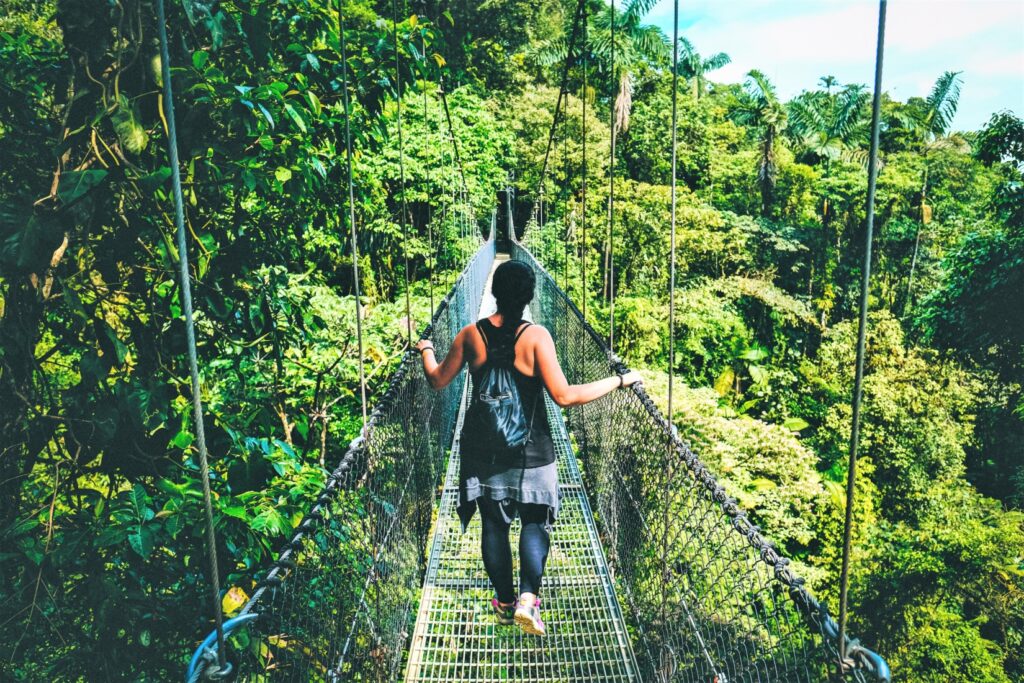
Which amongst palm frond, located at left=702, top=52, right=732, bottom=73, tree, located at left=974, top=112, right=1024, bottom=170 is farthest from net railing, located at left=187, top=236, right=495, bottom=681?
palm frond, located at left=702, top=52, right=732, bottom=73

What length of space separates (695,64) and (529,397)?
25514 mm

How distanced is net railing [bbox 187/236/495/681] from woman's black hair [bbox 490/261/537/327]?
42 centimetres

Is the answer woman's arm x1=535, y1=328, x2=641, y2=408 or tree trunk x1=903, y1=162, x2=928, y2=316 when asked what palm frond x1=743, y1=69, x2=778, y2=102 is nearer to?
tree trunk x1=903, y1=162, x2=928, y2=316

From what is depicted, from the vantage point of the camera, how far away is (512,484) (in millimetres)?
1484

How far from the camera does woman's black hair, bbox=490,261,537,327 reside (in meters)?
1.43

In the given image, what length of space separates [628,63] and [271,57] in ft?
51.2

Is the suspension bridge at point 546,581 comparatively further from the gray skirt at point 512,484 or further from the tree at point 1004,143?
the tree at point 1004,143

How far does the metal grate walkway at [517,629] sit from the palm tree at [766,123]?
17.9 meters

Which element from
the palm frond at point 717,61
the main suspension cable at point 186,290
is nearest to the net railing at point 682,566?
the main suspension cable at point 186,290

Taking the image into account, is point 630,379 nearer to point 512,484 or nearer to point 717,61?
point 512,484

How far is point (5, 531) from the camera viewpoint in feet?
5.26

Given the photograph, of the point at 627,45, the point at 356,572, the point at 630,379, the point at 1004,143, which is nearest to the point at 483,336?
the point at 630,379

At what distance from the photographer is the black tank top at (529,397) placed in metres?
1.45

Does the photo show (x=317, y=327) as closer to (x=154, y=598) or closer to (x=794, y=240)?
(x=154, y=598)
